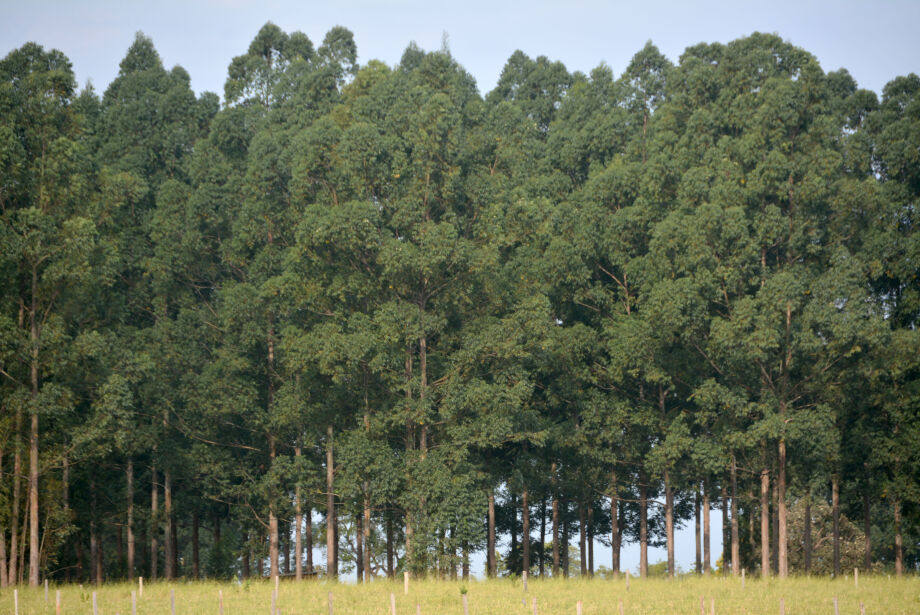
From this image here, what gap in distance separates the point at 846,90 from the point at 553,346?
19.1 m

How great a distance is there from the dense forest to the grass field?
4.31 metres

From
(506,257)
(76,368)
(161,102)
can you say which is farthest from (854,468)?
(161,102)

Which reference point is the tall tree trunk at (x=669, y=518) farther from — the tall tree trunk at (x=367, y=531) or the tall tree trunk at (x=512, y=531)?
the tall tree trunk at (x=367, y=531)

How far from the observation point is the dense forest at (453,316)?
131 feet

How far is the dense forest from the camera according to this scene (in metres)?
39.8

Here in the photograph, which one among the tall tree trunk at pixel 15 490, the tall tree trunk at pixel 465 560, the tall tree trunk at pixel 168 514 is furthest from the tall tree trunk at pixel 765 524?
the tall tree trunk at pixel 15 490

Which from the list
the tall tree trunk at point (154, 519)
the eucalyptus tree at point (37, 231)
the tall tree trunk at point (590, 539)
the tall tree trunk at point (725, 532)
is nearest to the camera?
the eucalyptus tree at point (37, 231)

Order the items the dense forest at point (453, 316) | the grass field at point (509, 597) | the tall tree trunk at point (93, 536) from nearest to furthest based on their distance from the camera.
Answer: the grass field at point (509, 597) → the dense forest at point (453, 316) → the tall tree trunk at point (93, 536)

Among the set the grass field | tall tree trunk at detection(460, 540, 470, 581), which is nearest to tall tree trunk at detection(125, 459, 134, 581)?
the grass field

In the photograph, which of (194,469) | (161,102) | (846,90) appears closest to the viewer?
(194,469)

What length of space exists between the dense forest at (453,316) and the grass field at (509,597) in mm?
4309

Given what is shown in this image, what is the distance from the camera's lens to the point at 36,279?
38844mm

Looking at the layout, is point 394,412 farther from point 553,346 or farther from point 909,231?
point 909,231

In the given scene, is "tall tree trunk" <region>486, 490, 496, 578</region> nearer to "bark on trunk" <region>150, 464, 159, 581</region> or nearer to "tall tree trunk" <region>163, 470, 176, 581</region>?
"tall tree trunk" <region>163, 470, 176, 581</region>
